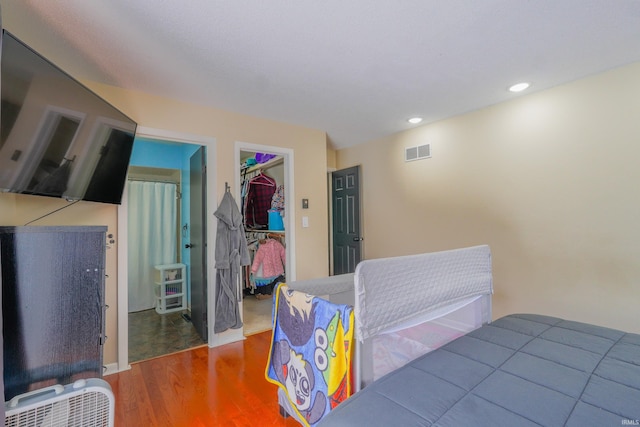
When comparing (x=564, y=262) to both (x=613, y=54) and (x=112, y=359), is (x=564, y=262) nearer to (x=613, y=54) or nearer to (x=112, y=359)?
(x=613, y=54)

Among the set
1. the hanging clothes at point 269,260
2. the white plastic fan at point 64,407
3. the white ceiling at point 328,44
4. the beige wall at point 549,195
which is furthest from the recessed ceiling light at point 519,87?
the white plastic fan at point 64,407

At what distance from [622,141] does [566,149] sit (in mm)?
326

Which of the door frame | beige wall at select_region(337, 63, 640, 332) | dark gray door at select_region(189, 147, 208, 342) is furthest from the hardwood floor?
beige wall at select_region(337, 63, 640, 332)

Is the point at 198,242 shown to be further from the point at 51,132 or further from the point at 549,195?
the point at 549,195

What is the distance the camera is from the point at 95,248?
1406 mm

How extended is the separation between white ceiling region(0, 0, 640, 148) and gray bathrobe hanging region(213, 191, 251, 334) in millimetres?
1090

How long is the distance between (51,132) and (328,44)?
5.43 ft

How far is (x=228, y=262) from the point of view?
273cm

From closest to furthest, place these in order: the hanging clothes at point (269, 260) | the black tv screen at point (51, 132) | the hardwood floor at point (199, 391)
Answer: the black tv screen at point (51, 132) < the hardwood floor at point (199, 391) < the hanging clothes at point (269, 260)

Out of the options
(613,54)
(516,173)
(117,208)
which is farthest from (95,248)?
(613,54)

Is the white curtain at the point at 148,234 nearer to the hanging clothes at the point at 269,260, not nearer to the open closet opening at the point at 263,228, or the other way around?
the open closet opening at the point at 263,228

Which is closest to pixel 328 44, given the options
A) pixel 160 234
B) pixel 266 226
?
pixel 266 226

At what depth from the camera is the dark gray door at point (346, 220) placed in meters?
4.20

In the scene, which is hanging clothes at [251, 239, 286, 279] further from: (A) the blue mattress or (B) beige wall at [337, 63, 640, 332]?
(A) the blue mattress
